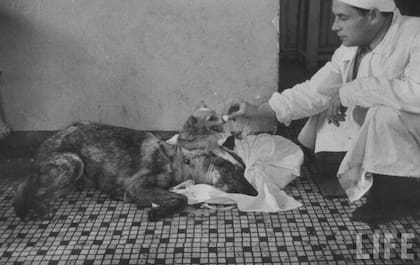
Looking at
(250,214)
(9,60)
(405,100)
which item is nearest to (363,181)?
(405,100)

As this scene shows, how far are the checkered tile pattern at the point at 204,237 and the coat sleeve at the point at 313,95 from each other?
627 mm

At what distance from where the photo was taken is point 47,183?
323 cm

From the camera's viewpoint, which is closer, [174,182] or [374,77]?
[374,77]

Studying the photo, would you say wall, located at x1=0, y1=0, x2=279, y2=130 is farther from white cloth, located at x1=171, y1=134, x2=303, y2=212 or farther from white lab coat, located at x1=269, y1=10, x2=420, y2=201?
white lab coat, located at x1=269, y1=10, x2=420, y2=201

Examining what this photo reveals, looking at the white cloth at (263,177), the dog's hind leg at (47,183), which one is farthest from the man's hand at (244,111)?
the dog's hind leg at (47,183)

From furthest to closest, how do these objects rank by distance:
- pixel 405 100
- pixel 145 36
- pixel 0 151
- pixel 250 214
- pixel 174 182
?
pixel 0 151 → pixel 145 36 → pixel 174 182 → pixel 250 214 → pixel 405 100

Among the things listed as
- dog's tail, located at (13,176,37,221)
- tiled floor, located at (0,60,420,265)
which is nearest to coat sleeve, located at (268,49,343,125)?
tiled floor, located at (0,60,420,265)

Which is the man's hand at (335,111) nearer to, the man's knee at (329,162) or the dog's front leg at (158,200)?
the man's knee at (329,162)

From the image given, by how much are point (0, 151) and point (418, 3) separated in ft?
13.2

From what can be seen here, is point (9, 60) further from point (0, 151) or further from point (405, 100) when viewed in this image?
point (405, 100)

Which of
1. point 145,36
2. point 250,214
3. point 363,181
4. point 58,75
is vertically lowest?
point 250,214

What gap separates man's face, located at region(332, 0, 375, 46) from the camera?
9.34 ft

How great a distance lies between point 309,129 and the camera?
3.55 meters

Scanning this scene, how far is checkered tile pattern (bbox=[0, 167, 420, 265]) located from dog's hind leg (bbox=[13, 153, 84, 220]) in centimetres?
9
